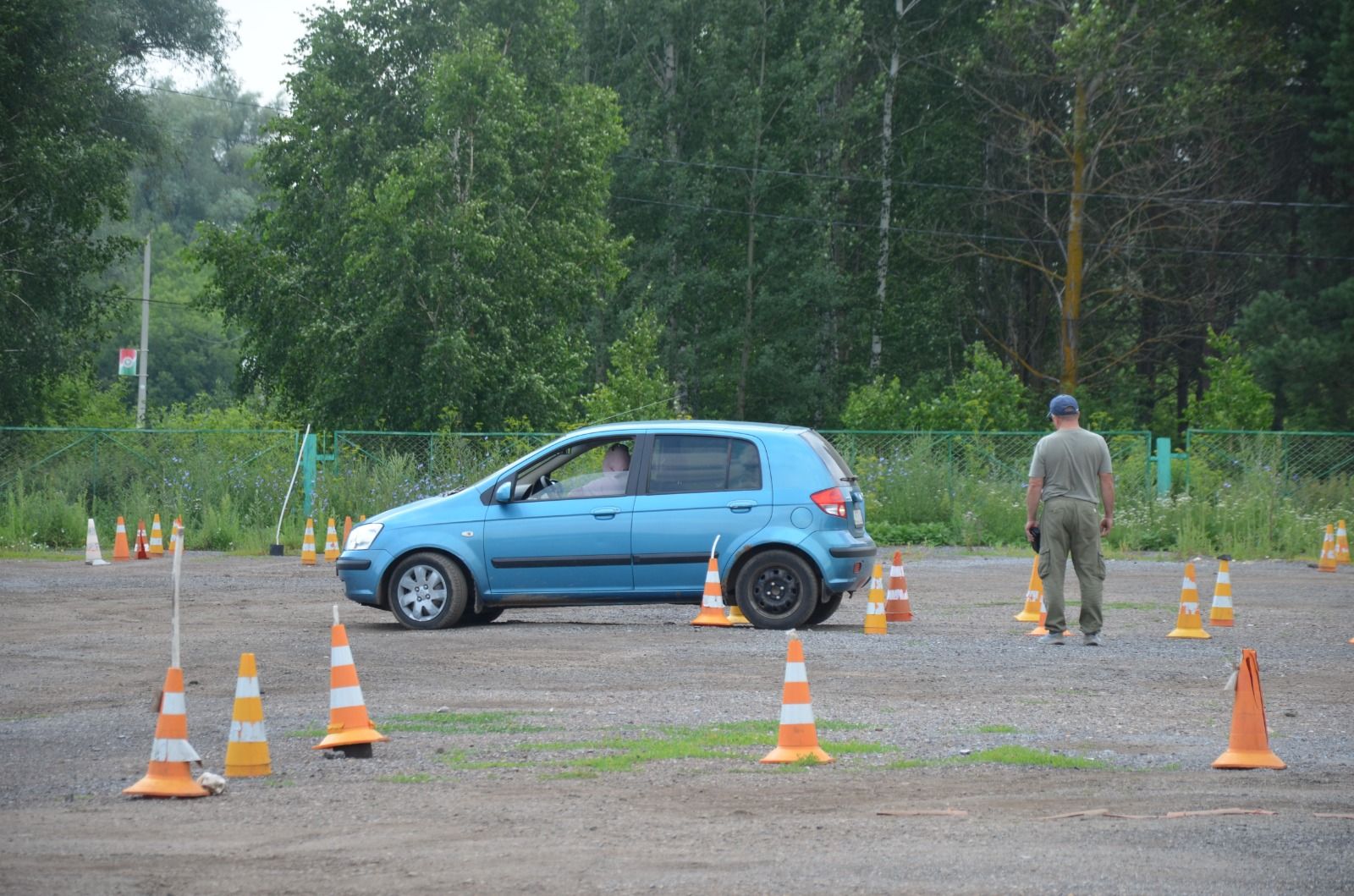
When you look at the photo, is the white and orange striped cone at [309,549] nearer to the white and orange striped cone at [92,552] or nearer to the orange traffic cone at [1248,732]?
the white and orange striped cone at [92,552]

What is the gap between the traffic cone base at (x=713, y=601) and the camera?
575 inches

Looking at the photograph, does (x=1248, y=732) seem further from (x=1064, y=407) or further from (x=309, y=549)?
(x=309, y=549)

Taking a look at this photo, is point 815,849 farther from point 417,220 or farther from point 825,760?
point 417,220

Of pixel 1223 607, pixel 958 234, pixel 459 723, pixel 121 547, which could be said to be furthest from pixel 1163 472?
pixel 459 723

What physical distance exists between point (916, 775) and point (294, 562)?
18.3 metres

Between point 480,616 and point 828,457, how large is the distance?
3.48 meters

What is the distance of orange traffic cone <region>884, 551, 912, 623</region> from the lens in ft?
51.2

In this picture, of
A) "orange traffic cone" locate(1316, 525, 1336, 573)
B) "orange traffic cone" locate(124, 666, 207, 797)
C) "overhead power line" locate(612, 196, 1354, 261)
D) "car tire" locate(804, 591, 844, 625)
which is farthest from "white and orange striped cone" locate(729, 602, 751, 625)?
"overhead power line" locate(612, 196, 1354, 261)

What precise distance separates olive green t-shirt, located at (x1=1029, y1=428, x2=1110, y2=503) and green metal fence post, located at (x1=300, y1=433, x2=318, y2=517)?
17.8 meters

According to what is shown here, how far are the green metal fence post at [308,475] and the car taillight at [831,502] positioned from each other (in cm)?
1621

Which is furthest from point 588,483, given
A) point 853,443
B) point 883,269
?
point 883,269

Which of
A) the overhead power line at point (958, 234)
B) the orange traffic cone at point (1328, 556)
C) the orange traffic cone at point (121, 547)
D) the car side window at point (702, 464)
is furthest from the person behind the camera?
the overhead power line at point (958, 234)

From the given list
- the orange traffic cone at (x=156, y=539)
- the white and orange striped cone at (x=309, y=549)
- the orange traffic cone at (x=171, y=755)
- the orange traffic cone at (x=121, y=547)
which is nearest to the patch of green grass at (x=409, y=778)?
the orange traffic cone at (x=171, y=755)

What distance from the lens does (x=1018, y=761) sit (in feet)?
27.7
